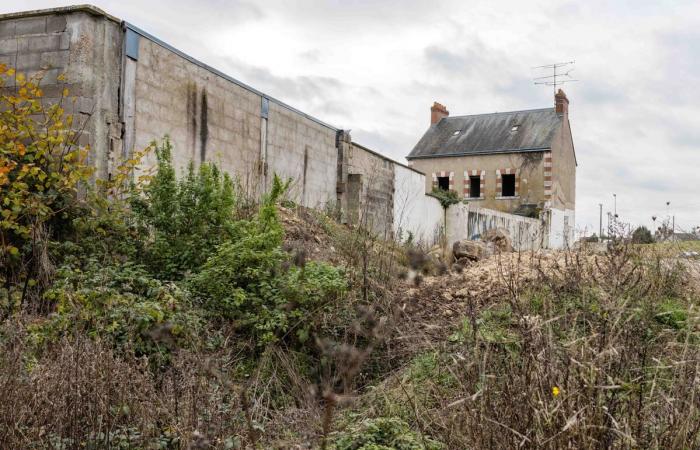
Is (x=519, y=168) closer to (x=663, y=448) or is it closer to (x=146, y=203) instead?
(x=146, y=203)

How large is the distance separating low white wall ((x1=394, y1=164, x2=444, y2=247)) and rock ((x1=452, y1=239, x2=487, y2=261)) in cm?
415

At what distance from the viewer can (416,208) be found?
57.2 ft

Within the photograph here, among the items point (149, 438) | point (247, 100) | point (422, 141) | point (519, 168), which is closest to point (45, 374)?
point (149, 438)

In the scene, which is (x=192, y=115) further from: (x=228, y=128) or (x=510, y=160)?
(x=510, y=160)

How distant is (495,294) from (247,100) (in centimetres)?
609

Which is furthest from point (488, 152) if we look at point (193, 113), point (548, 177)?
point (193, 113)

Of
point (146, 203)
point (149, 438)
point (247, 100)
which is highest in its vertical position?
point (247, 100)

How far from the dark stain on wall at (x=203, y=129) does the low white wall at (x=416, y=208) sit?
6.74 m

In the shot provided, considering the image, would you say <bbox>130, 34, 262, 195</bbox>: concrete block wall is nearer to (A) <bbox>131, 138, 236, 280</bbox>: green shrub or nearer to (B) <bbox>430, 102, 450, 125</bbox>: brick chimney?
(A) <bbox>131, 138, 236, 280</bbox>: green shrub

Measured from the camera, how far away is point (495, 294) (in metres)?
7.23

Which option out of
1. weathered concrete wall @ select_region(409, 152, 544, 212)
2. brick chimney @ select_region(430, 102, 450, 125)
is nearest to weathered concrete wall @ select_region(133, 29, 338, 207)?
weathered concrete wall @ select_region(409, 152, 544, 212)

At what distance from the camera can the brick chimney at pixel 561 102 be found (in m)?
29.0

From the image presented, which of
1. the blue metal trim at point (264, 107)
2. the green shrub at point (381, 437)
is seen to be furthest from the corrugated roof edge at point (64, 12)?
the green shrub at point (381, 437)

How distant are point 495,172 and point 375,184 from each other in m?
15.3
